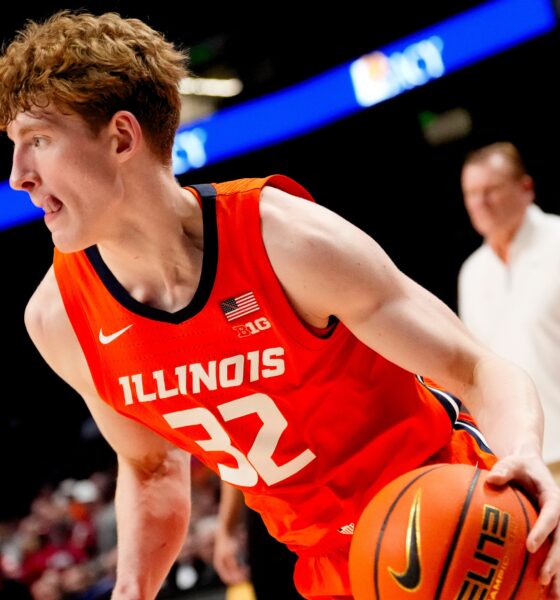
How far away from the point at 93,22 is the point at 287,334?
0.96 meters

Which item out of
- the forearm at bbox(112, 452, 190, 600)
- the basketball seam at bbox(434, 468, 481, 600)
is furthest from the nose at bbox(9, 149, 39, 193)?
the basketball seam at bbox(434, 468, 481, 600)

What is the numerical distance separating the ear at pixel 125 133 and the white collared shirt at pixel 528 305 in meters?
2.35

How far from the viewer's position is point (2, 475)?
1117 centimetres

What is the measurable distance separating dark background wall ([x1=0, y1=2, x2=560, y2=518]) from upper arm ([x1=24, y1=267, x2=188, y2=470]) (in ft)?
18.2

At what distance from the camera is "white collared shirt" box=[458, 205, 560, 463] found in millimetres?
4066

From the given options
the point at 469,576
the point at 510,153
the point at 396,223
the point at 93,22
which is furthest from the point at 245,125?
the point at 469,576

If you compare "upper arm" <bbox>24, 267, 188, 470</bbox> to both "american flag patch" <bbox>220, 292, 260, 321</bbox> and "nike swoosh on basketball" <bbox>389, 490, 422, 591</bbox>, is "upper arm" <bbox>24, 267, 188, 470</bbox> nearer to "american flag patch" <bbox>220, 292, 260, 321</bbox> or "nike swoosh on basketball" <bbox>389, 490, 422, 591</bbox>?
"american flag patch" <bbox>220, 292, 260, 321</bbox>

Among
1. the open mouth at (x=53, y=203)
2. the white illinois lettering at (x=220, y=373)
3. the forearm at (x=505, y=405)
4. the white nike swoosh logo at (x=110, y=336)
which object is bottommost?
the forearm at (x=505, y=405)

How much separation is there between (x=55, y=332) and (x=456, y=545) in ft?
4.10

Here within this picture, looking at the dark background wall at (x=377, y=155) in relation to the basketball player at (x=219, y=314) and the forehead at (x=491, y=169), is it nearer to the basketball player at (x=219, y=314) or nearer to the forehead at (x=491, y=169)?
the forehead at (x=491, y=169)

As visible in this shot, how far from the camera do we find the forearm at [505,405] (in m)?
1.90

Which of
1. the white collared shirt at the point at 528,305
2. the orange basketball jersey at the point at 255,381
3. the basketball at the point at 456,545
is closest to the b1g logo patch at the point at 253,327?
the orange basketball jersey at the point at 255,381

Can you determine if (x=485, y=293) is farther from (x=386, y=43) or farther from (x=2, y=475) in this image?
(x=2, y=475)

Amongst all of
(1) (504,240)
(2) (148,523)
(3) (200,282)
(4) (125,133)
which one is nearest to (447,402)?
(3) (200,282)
